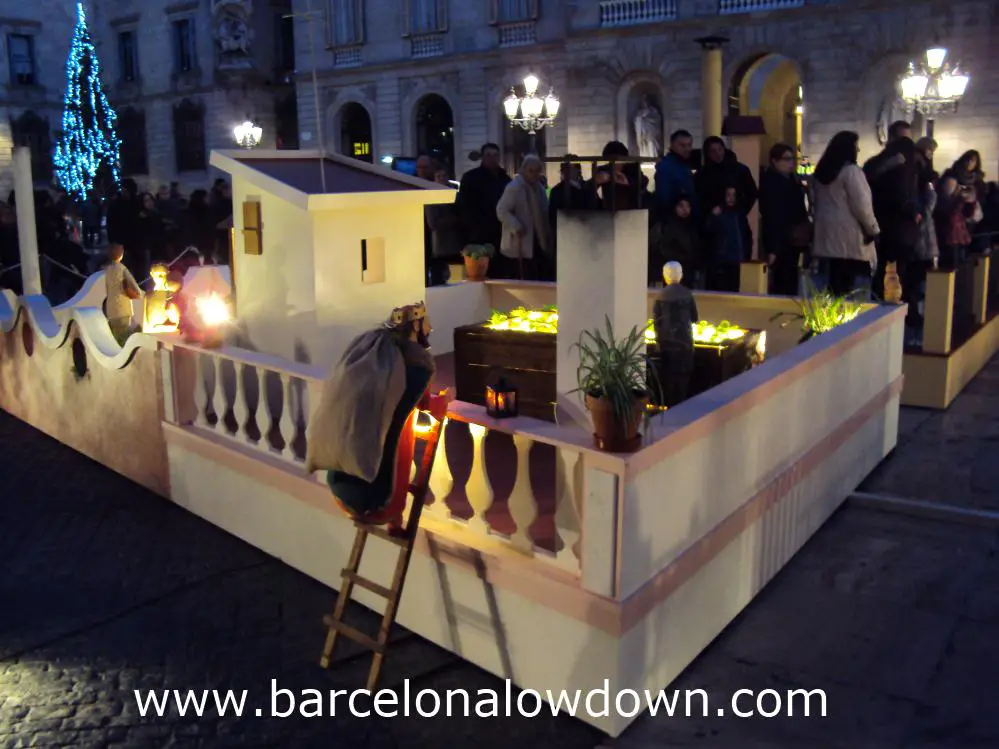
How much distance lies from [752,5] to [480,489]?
920 inches

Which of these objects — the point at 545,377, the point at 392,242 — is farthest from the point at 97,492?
the point at 545,377

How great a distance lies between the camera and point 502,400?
497cm

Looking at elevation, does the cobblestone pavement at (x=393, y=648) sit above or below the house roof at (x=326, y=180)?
below

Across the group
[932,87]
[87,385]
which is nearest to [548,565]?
[87,385]

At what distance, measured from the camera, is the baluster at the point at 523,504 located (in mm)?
4812

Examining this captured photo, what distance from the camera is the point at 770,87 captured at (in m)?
28.4

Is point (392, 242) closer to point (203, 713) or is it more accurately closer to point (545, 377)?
point (545, 377)

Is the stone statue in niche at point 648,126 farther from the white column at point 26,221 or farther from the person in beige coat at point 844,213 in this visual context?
the white column at point 26,221

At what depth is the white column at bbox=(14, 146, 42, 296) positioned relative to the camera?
38.0 ft

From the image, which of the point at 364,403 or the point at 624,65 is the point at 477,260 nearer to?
the point at 364,403

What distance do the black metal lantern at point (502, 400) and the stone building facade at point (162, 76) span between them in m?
36.0

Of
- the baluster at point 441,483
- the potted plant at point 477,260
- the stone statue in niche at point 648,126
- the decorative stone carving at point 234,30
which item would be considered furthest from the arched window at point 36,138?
the baluster at point 441,483

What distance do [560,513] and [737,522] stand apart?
120cm

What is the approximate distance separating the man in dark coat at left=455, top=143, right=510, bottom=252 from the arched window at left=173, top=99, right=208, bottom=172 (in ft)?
110
